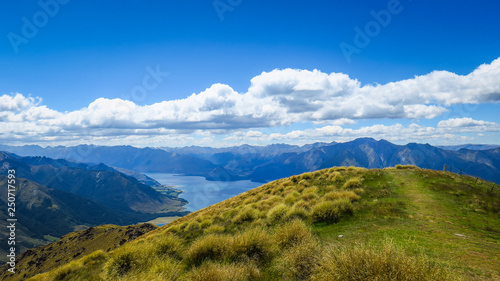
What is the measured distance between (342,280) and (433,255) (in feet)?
16.4

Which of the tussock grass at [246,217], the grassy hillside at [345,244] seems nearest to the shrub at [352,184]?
the grassy hillside at [345,244]

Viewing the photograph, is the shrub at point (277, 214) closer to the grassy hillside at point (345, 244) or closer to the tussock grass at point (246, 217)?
the grassy hillside at point (345, 244)

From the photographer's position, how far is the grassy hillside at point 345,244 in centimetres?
556

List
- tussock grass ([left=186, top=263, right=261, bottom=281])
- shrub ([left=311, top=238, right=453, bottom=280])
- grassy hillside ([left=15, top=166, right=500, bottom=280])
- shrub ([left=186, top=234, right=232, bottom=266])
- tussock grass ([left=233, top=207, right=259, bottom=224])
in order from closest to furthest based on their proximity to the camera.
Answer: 1. shrub ([left=311, top=238, right=453, bottom=280])
2. grassy hillside ([left=15, top=166, right=500, bottom=280])
3. tussock grass ([left=186, top=263, right=261, bottom=281])
4. shrub ([left=186, top=234, right=232, bottom=266])
5. tussock grass ([left=233, top=207, right=259, bottom=224])

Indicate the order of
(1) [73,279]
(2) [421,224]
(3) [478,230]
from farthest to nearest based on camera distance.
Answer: (1) [73,279]
(2) [421,224]
(3) [478,230]

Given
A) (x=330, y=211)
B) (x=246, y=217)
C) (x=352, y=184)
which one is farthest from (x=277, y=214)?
(x=352, y=184)

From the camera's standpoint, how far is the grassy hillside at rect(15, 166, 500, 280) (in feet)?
18.2

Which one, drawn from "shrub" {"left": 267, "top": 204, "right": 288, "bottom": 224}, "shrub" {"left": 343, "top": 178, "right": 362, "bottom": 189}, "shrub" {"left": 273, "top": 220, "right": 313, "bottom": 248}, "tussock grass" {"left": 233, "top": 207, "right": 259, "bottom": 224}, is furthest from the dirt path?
"tussock grass" {"left": 233, "top": 207, "right": 259, "bottom": 224}

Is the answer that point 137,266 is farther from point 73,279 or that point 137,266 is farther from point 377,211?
point 377,211

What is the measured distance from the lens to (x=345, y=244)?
9117 millimetres

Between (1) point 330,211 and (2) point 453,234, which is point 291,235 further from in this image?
(2) point 453,234

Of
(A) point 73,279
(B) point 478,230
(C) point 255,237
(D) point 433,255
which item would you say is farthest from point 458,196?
(A) point 73,279

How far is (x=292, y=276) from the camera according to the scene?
283 inches

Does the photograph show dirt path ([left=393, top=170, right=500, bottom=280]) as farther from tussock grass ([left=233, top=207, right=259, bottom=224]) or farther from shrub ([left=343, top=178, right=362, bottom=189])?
tussock grass ([left=233, top=207, right=259, bottom=224])
